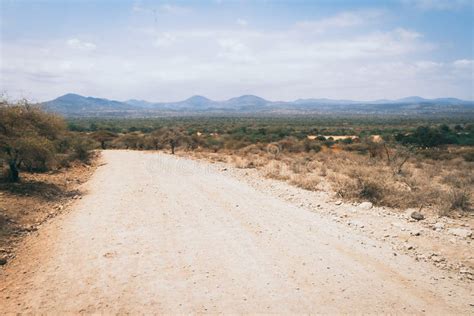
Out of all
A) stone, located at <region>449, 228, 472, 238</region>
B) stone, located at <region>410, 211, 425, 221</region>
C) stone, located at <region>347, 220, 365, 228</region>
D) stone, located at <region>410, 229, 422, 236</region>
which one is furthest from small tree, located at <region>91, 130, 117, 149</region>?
stone, located at <region>449, 228, 472, 238</region>

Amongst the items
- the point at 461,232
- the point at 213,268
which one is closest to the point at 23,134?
the point at 213,268

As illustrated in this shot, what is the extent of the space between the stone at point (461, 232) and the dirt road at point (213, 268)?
2104 mm

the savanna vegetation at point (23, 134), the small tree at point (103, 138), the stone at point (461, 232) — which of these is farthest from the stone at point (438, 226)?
the small tree at point (103, 138)

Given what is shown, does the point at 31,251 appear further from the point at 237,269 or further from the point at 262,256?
the point at 262,256

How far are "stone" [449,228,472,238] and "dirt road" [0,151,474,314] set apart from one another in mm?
2104

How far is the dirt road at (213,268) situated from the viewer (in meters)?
4.89

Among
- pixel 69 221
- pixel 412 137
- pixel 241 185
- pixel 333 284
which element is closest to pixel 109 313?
pixel 333 284

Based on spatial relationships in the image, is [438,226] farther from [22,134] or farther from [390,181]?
[22,134]

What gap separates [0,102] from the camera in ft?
38.2

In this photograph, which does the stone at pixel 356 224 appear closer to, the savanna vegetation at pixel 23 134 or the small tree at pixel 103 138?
the savanna vegetation at pixel 23 134

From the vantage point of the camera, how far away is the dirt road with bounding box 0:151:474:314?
16.0 ft

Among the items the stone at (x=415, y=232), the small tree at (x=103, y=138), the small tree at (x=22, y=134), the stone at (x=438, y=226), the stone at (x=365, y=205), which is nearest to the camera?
the stone at (x=415, y=232)

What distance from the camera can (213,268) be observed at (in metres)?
6.03

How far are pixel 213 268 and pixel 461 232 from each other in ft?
20.3
